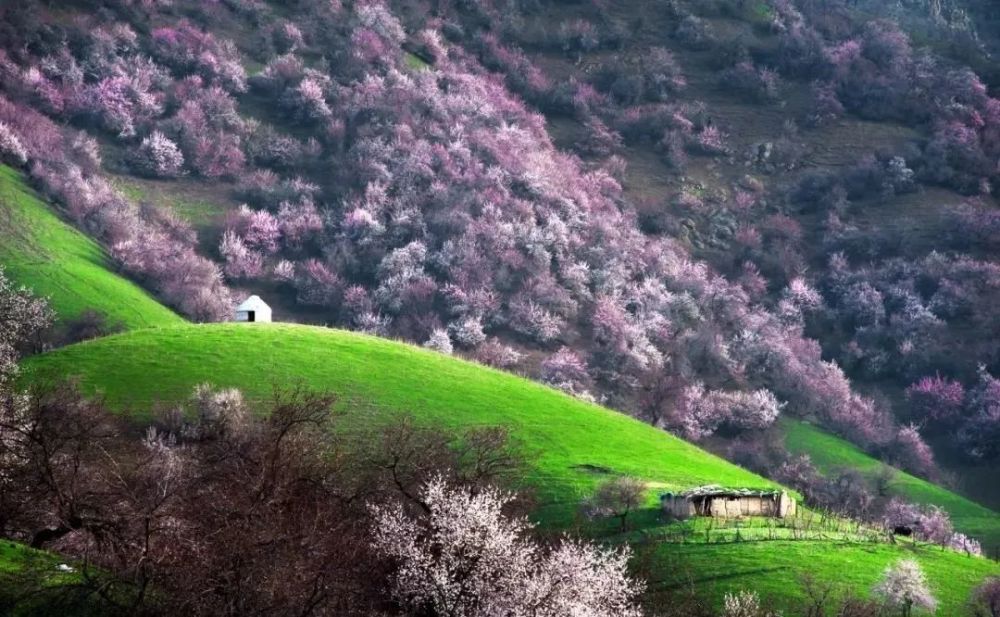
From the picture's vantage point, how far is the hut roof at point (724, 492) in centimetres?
5581

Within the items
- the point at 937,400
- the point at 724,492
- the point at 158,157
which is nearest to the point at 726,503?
the point at 724,492

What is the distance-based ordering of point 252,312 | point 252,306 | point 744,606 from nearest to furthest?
point 744,606 < point 252,312 < point 252,306

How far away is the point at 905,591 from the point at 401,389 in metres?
33.3

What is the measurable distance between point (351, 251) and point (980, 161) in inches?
2969

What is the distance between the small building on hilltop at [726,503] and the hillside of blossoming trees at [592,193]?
22.3 m

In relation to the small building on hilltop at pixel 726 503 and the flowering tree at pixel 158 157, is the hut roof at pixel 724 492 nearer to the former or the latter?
the small building on hilltop at pixel 726 503

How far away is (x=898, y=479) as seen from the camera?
88188 mm

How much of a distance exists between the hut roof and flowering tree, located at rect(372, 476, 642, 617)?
12853mm

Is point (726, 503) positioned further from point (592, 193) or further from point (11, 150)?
point (592, 193)

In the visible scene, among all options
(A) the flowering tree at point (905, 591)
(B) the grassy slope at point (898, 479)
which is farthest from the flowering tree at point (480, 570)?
(B) the grassy slope at point (898, 479)

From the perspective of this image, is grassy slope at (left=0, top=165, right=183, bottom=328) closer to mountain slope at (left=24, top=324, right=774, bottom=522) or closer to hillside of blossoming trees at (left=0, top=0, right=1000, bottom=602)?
hillside of blossoming trees at (left=0, top=0, right=1000, bottom=602)

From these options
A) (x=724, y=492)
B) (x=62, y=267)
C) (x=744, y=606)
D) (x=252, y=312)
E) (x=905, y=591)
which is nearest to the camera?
(x=744, y=606)

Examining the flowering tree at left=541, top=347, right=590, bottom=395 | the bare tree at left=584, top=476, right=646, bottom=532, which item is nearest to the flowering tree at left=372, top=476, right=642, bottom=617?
the bare tree at left=584, top=476, right=646, bottom=532

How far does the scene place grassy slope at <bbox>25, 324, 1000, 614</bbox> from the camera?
212 ft
